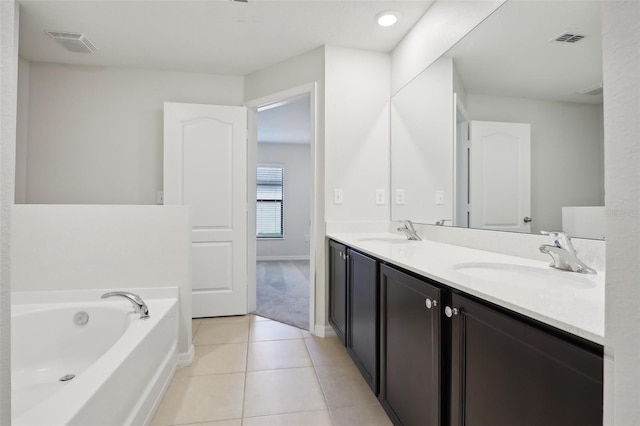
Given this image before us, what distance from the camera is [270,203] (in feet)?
21.6

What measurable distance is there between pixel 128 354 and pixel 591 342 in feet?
4.96

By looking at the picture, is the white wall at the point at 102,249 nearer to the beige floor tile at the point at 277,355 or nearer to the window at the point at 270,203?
the beige floor tile at the point at 277,355

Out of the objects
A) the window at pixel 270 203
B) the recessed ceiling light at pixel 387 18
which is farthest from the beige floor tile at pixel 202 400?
the window at pixel 270 203

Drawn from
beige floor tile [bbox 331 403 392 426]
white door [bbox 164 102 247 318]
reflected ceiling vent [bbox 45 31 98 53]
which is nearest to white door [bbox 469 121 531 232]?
beige floor tile [bbox 331 403 392 426]

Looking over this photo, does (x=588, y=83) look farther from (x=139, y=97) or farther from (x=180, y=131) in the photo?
(x=139, y=97)

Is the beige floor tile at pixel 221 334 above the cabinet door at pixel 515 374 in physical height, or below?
below

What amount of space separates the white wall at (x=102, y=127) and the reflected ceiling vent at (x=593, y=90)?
2.93 metres

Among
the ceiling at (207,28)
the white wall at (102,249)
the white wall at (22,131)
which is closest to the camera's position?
the white wall at (102,249)

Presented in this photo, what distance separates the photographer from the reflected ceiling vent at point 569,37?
118 centimetres

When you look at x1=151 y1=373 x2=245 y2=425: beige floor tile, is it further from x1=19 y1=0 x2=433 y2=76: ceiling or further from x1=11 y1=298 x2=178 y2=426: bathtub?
x1=19 y1=0 x2=433 y2=76: ceiling

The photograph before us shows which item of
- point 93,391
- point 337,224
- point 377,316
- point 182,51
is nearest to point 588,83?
point 377,316

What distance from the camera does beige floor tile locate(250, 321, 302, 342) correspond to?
2.58 meters

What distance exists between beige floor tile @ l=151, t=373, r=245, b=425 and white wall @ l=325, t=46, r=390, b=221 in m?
1.38

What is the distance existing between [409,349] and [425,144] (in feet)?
5.13
